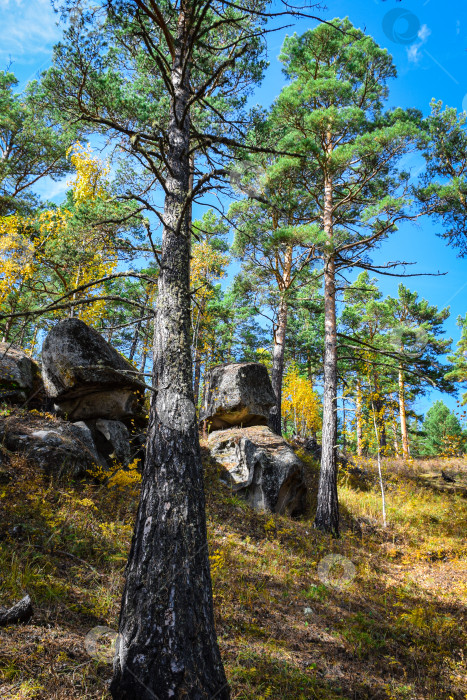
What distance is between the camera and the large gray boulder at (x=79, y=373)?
7850 mm

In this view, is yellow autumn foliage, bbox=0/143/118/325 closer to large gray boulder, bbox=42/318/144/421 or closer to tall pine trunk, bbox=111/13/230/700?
large gray boulder, bbox=42/318/144/421

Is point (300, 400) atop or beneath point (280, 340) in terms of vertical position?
beneath

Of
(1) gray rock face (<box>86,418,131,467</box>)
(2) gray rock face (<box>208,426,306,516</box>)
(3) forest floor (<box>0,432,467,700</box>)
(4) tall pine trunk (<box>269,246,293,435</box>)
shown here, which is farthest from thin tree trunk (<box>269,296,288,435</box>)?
(1) gray rock face (<box>86,418,131,467</box>)

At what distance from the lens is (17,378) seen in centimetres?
799

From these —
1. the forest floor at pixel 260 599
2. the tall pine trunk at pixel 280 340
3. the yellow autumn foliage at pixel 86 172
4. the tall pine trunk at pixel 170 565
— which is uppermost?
the yellow autumn foliage at pixel 86 172

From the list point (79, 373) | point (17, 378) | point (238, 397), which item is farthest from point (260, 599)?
point (17, 378)

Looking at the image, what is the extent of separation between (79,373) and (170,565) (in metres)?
6.02

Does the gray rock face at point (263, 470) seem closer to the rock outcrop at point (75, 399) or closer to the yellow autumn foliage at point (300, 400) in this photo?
the rock outcrop at point (75, 399)

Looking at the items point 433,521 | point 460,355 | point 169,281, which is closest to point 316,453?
point 433,521

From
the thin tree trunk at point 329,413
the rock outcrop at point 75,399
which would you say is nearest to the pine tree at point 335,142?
the thin tree trunk at point 329,413

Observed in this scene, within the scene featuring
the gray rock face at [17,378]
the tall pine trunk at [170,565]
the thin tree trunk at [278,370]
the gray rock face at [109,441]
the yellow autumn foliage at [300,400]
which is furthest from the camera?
the yellow autumn foliage at [300,400]

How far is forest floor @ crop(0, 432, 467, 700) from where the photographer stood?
121 inches

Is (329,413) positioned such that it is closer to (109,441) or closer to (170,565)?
(109,441)

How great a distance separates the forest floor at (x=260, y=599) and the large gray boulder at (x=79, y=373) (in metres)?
2.17
